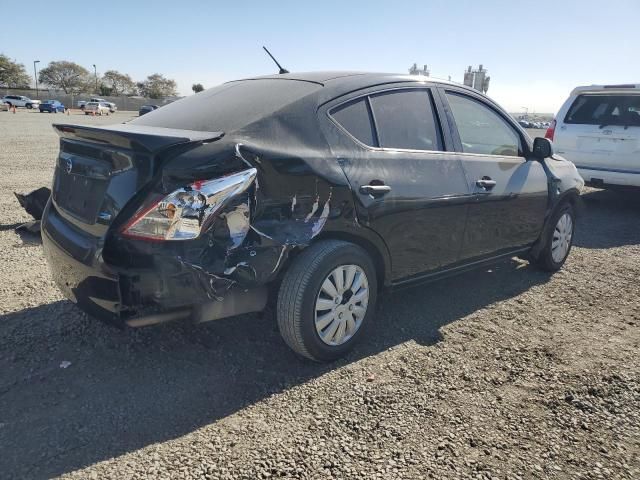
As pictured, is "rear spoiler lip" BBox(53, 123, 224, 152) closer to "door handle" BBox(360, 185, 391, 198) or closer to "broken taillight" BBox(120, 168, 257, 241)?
"broken taillight" BBox(120, 168, 257, 241)

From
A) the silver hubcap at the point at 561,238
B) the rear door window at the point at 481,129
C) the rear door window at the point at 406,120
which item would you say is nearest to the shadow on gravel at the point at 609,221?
the silver hubcap at the point at 561,238

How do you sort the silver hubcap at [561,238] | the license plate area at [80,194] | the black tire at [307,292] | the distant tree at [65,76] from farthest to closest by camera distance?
1. the distant tree at [65,76]
2. the silver hubcap at [561,238]
3. the black tire at [307,292]
4. the license plate area at [80,194]

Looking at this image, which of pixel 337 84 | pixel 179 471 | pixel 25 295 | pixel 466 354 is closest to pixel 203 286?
pixel 179 471

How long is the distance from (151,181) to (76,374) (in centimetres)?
129

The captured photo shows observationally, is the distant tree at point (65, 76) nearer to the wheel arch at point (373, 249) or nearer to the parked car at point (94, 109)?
the parked car at point (94, 109)

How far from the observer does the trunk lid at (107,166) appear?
7.93ft

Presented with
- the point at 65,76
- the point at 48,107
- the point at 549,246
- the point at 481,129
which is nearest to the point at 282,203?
the point at 481,129

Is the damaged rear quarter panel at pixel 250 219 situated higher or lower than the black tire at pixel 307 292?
higher

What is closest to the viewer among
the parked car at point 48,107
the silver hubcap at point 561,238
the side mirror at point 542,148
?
the side mirror at point 542,148

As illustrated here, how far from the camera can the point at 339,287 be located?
9.73 ft

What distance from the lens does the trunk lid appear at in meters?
2.42

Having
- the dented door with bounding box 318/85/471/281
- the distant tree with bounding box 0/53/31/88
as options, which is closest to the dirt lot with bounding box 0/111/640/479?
the dented door with bounding box 318/85/471/281

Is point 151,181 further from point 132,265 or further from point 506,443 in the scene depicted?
point 506,443

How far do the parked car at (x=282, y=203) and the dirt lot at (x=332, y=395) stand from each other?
39 cm
